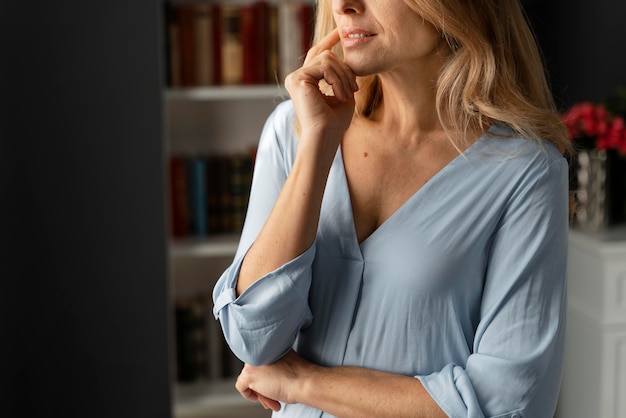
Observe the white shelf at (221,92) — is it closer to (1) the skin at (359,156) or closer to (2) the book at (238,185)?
(2) the book at (238,185)

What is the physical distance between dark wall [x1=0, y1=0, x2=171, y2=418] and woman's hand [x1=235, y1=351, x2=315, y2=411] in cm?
140

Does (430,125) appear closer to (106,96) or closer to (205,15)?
(106,96)

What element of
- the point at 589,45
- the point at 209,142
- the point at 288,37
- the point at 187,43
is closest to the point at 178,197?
the point at 209,142

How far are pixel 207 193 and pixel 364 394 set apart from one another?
1801 millimetres

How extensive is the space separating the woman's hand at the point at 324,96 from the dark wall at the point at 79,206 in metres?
1.36

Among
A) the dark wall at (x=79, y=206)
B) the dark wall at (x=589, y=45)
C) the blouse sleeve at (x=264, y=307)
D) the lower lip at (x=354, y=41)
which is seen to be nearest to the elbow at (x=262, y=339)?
the blouse sleeve at (x=264, y=307)

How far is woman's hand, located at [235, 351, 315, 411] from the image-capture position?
1.29 metres

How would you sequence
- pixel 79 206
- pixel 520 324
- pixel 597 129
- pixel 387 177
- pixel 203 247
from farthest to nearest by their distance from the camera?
1. pixel 203 247
2. pixel 597 129
3. pixel 79 206
4. pixel 387 177
5. pixel 520 324

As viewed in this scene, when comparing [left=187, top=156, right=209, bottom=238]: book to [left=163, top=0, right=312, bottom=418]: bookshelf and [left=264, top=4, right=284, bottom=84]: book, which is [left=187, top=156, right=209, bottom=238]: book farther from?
[left=264, top=4, right=284, bottom=84]: book

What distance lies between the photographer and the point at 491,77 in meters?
1.29

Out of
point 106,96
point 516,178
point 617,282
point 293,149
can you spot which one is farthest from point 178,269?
point 516,178

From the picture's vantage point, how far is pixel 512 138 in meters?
1.30

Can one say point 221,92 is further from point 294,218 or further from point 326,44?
point 294,218

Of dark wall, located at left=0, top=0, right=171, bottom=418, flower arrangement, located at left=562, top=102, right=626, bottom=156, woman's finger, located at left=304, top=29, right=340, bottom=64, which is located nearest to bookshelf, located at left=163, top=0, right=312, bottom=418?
dark wall, located at left=0, top=0, right=171, bottom=418
